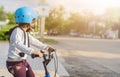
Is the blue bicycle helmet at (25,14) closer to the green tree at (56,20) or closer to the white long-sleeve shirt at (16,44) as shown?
the white long-sleeve shirt at (16,44)

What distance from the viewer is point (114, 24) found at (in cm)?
9594

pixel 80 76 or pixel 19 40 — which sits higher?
pixel 19 40

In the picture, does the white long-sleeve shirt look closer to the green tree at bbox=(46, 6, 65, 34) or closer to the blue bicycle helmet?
the blue bicycle helmet

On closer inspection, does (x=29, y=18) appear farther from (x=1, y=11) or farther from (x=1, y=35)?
(x=1, y=11)

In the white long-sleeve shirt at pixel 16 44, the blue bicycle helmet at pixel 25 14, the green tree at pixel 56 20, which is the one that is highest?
the blue bicycle helmet at pixel 25 14

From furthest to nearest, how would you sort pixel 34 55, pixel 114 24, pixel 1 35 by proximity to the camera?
pixel 114 24
pixel 1 35
pixel 34 55

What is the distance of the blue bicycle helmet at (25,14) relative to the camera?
5.64 m

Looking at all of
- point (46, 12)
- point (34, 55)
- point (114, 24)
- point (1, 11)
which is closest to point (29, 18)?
point (34, 55)

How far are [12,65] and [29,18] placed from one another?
28.3 inches

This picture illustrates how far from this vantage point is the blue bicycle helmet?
222 inches

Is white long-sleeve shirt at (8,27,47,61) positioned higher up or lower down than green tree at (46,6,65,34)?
higher up

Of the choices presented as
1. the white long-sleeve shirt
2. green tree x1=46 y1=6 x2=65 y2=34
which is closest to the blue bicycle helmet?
the white long-sleeve shirt

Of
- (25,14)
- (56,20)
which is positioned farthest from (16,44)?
(56,20)

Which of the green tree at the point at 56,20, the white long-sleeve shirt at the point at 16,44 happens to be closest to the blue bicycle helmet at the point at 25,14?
the white long-sleeve shirt at the point at 16,44
